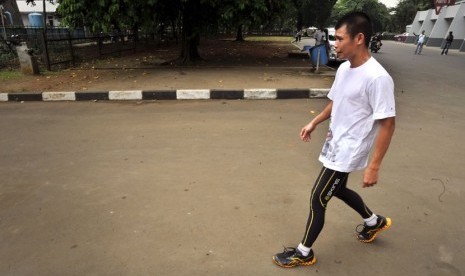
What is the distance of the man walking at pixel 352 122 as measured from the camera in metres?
2.03

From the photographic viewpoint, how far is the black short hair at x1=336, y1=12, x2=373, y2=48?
2023 millimetres

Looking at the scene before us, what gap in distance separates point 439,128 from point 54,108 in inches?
267

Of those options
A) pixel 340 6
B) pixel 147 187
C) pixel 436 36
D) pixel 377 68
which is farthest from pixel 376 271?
pixel 340 6

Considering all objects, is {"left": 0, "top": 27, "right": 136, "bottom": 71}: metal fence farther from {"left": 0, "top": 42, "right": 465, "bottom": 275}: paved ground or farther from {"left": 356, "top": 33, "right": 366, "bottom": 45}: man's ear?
{"left": 356, "top": 33, "right": 366, "bottom": 45}: man's ear

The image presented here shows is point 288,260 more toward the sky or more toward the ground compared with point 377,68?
more toward the ground

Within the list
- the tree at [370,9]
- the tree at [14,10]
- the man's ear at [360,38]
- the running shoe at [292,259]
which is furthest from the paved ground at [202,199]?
the tree at [370,9]

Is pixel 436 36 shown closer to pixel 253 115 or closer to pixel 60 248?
pixel 253 115

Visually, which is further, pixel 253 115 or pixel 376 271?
pixel 253 115

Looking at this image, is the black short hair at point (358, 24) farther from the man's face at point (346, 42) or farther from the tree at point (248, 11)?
the tree at point (248, 11)

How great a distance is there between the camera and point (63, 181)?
3.76 meters

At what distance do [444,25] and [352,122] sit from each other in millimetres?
41575

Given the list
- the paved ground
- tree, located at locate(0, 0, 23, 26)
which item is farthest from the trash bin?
tree, located at locate(0, 0, 23, 26)

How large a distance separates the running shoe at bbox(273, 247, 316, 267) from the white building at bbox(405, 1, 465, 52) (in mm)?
30206

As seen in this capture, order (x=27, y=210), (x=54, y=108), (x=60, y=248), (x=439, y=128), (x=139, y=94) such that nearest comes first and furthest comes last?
(x=60, y=248), (x=27, y=210), (x=439, y=128), (x=54, y=108), (x=139, y=94)
